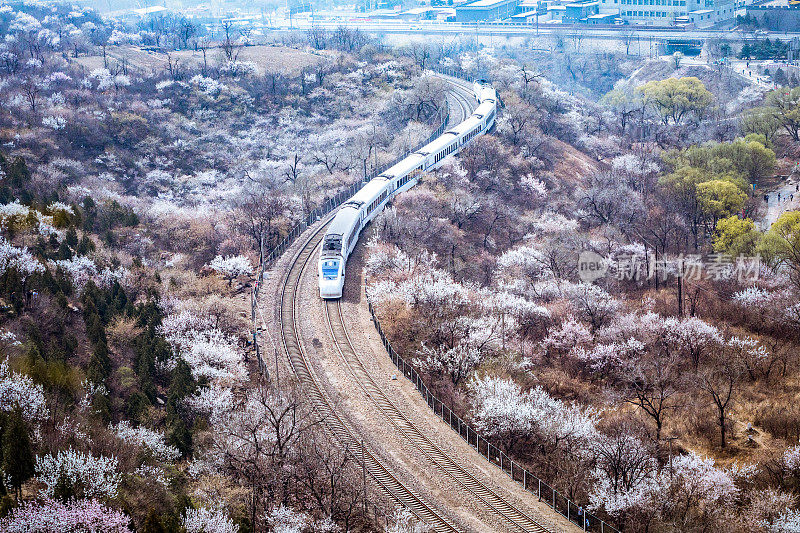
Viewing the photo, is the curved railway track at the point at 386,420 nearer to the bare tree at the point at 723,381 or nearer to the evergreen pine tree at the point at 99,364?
the evergreen pine tree at the point at 99,364

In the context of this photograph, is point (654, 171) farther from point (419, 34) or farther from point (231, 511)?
point (419, 34)

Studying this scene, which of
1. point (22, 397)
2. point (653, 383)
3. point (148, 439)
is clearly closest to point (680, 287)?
point (653, 383)

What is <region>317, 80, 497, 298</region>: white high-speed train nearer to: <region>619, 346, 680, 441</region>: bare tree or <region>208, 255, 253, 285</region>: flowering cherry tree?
<region>208, 255, 253, 285</region>: flowering cherry tree

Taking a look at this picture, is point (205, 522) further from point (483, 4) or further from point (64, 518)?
point (483, 4)

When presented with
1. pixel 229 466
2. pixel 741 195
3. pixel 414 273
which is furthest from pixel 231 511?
pixel 741 195

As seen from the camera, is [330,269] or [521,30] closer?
[330,269]
